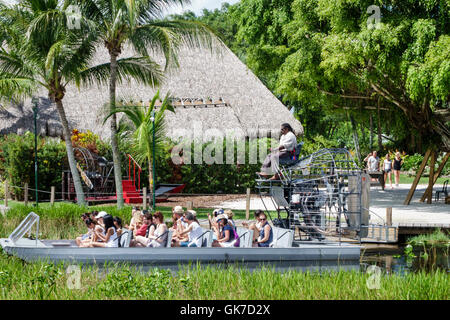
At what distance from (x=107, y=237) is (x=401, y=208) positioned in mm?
12250

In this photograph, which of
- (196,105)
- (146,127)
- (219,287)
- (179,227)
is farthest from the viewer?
(196,105)

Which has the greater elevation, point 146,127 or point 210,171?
point 146,127

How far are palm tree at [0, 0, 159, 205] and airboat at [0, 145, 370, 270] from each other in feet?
25.1

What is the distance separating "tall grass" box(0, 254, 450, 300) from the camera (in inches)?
307

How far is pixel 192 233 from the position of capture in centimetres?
1230

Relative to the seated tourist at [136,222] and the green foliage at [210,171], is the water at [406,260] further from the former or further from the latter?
the green foliage at [210,171]

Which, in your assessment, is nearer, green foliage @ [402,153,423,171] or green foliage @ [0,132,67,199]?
green foliage @ [0,132,67,199]

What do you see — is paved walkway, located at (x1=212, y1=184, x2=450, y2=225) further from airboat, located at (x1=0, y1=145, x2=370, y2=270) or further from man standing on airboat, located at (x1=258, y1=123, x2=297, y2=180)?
man standing on airboat, located at (x1=258, y1=123, x2=297, y2=180)

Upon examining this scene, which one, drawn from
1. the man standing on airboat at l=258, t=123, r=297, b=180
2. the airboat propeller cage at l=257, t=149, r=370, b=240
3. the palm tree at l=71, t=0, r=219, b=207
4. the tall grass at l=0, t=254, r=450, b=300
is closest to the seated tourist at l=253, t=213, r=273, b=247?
the airboat propeller cage at l=257, t=149, r=370, b=240

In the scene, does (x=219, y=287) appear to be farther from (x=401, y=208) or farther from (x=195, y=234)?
(x=401, y=208)

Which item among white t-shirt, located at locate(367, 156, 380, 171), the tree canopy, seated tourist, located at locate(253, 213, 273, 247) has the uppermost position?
the tree canopy
